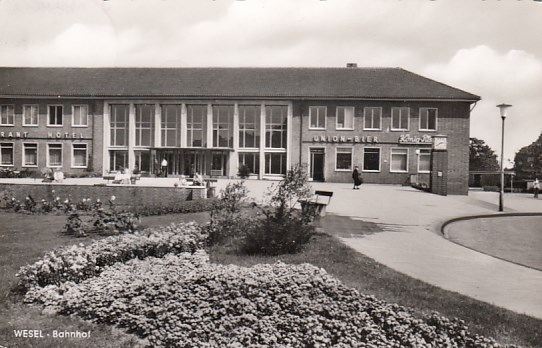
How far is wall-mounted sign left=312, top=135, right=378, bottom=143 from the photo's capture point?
107 ft

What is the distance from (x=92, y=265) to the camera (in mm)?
6062

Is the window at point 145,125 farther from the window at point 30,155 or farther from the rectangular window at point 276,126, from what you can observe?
the rectangular window at point 276,126

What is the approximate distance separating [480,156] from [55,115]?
238 ft

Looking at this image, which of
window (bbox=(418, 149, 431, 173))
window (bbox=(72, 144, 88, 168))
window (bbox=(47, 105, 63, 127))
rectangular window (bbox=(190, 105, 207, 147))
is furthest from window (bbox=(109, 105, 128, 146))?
window (bbox=(418, 149, 431, 173))

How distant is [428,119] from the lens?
32219 mm

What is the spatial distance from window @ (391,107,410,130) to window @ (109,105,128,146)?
814 inches

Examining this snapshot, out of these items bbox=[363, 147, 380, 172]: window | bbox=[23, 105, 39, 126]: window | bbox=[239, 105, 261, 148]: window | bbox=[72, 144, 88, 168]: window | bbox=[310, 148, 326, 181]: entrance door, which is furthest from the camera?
bbox=[239, 105, 261, 148]: window

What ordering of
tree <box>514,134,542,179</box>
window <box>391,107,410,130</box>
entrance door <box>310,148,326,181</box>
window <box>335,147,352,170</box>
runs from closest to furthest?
tree <box>514,134,542,179</box>, window <box>391,107,410,130</box>, window <box>335,147,352,170</box>, entrance door <box>310,148,326,181</box>

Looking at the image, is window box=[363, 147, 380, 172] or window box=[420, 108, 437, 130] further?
window box=[363, 147, 380, 172]

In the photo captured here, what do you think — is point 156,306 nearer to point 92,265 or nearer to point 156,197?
point 92,265

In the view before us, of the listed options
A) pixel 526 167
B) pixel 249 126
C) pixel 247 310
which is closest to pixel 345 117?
pixel 249 126

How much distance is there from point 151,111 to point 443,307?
32008mm

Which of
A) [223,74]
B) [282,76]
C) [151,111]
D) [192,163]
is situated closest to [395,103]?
[282,76]

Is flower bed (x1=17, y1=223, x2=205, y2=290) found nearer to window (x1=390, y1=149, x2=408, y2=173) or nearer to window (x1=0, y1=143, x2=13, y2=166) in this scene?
window (x1=0, y1=143, x2=13, y2=166)
